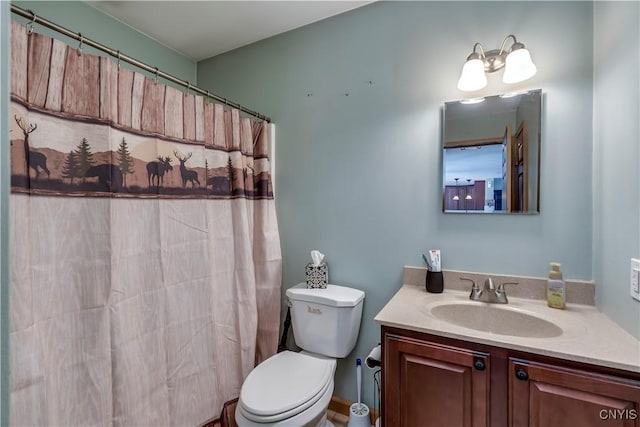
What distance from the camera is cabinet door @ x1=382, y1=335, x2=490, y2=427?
103 centimetres

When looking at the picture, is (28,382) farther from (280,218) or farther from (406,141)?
(406,141)

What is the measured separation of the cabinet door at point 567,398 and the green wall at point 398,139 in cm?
27

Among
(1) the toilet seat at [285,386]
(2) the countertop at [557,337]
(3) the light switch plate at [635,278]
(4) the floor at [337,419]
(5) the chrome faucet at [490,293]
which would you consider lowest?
(4) the floor at [337,419]

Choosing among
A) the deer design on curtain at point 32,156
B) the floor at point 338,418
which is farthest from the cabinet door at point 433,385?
the deer design on curtain at point 32,156

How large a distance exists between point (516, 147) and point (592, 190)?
1.16ft

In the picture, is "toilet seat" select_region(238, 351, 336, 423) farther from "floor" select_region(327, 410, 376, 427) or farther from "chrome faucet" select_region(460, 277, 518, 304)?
"chrome faucet" select_region(460, 277, 518, 304)

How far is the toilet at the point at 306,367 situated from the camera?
1.22m

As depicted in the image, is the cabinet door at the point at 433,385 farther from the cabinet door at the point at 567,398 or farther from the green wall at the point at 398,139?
the green wall at the point at 398,139

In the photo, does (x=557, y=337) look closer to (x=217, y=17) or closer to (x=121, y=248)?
(x=121, y=248)

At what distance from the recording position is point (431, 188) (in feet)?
5.19

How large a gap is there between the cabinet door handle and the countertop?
8 centimetres

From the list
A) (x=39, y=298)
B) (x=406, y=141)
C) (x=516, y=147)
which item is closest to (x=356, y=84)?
(x=406, y=141)

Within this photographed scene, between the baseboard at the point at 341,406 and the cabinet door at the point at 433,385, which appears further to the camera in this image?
the baseboard at the point at 341,406

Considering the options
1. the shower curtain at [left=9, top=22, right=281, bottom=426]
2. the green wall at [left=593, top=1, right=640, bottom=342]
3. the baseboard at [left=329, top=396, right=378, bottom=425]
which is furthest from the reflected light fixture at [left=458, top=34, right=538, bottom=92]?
the baseboard at [left=329, top=396, right=378, bottom=425]
